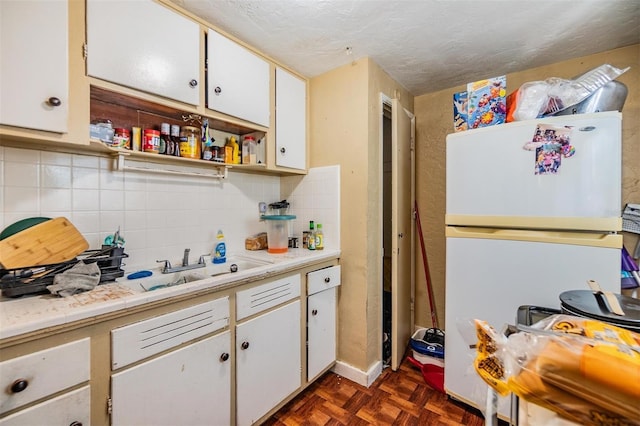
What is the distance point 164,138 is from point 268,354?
4.27ft

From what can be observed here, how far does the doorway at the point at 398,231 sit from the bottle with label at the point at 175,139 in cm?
130

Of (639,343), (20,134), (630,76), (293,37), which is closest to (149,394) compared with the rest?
(20,134)

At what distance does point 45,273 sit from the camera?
0.98 meters

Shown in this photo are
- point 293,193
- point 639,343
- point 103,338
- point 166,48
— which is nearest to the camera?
point 639,343

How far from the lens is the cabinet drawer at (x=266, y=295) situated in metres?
1.28

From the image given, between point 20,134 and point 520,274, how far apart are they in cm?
219

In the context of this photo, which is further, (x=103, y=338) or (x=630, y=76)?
(x=630, y=76)

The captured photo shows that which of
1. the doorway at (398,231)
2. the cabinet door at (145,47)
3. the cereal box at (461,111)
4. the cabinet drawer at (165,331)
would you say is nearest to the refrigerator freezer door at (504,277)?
the doorway at (398,231)

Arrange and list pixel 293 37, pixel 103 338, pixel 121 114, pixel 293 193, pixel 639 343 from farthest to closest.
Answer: pixel 293 193 → pixel 293 37 → pixel 121 114 → pixel 103 338 → pixel 639 343

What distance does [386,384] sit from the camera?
1768mm

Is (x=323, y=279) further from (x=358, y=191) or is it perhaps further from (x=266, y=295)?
(x=358, y=191)

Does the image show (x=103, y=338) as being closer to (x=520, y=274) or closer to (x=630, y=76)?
(x=520, y=274)

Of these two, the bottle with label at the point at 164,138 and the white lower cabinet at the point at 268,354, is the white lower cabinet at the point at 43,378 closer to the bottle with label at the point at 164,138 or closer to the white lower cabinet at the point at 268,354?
the white lower cabinet at the point at 268,354

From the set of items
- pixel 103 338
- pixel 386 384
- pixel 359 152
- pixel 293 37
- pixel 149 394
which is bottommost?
pixel 386 384
